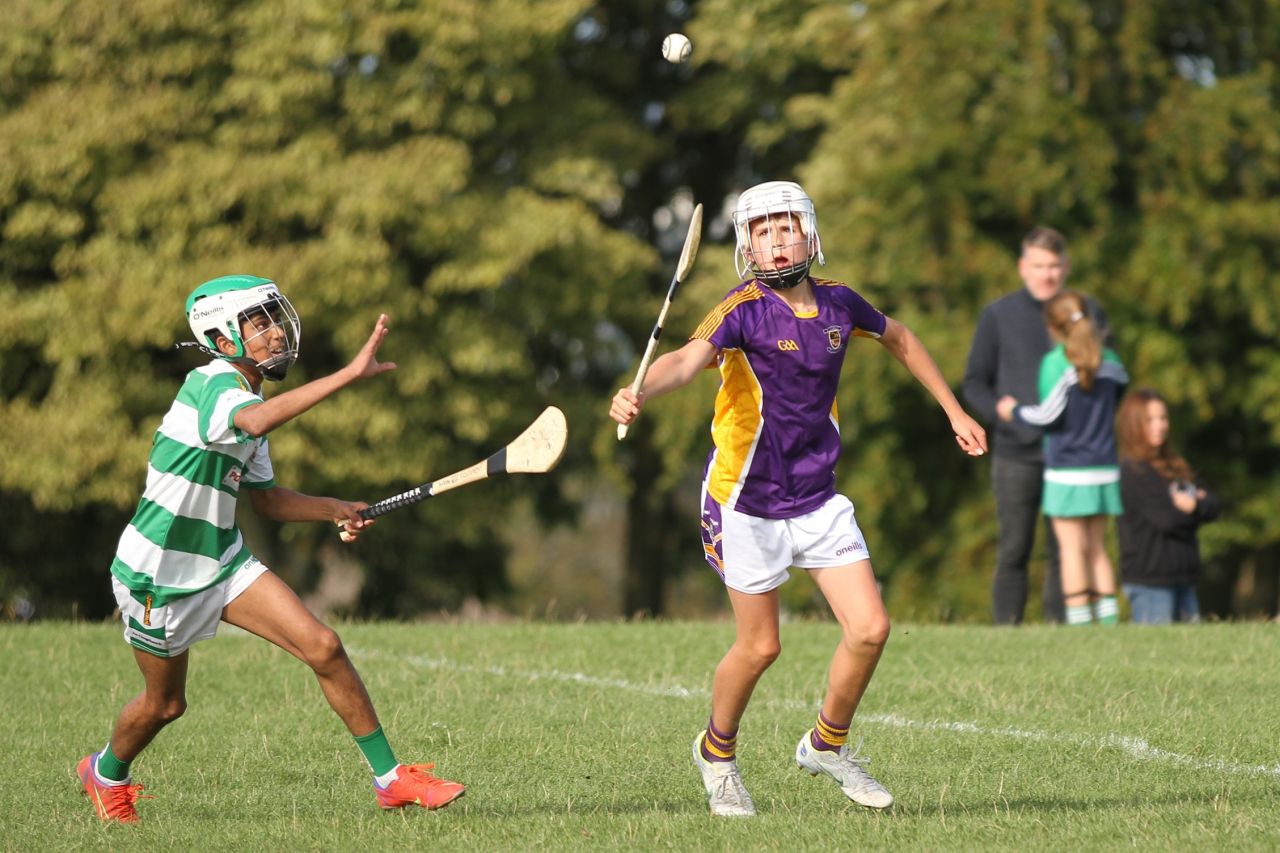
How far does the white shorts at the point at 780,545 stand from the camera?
6.40 meters

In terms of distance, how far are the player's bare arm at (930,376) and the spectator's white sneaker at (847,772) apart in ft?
3.95

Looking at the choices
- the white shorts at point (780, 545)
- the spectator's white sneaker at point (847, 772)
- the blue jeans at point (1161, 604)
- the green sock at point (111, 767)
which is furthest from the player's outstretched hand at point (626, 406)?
the blue jeans at point (1161, 604)

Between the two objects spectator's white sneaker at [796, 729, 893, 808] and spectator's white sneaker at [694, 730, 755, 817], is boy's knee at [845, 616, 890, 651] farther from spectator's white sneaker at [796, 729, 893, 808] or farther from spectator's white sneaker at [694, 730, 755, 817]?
spectator's white sneaker at [694, 730, 755, 817]

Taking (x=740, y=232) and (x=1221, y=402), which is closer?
(x=740, y=232)

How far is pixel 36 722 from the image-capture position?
8.60m

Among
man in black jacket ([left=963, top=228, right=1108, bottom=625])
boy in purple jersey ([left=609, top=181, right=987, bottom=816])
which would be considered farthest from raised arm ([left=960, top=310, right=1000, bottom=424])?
boy in purple jersey ([left=609, top=181, right=987, bottom=816])

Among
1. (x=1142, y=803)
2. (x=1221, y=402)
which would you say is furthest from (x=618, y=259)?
(x=1142, y=803)

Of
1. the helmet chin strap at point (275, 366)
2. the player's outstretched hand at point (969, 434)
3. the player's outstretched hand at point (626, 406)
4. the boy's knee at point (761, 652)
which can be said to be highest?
the helmet chin strap at point (275, 366)

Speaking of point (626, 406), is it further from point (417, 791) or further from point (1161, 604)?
point (1161, 604)

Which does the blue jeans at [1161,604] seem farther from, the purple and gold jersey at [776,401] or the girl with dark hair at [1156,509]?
the purple and gold jersey at [776,401]

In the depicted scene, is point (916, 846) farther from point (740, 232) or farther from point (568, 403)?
point (568, 403)

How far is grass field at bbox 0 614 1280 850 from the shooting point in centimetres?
610

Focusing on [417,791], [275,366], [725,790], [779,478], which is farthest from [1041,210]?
[417,791]

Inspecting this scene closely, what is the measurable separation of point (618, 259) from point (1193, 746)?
15.7 meters
